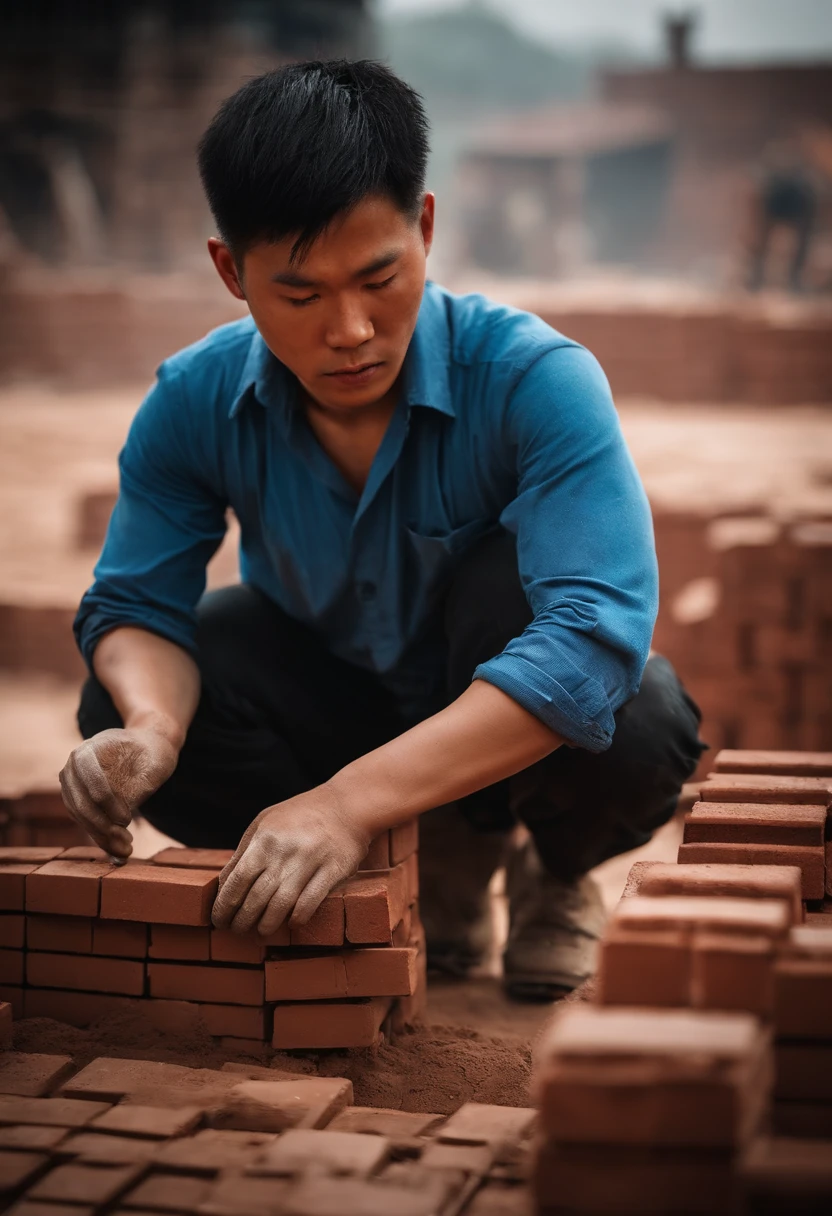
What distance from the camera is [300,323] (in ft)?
7.31

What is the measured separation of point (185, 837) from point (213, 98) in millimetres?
21223

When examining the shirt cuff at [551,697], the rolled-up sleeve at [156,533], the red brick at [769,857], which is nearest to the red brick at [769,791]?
the red brick at [769,857]

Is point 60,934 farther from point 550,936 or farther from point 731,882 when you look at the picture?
point 731,882

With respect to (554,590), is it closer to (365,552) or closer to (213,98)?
(365,552)

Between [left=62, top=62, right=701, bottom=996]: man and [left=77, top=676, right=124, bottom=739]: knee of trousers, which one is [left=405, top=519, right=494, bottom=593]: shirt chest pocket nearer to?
[left=62, top=62, right=701, bottom=996]: man

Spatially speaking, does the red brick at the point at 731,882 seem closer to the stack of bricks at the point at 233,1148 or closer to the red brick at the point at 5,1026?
the stack of bricks at the point at 233,1148

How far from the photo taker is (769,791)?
2.34 m

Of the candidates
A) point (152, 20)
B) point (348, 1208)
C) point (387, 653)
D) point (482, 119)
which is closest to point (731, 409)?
point (387, 653)

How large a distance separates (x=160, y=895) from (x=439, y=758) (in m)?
0.54

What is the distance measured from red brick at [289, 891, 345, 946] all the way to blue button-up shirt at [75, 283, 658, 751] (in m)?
0.45

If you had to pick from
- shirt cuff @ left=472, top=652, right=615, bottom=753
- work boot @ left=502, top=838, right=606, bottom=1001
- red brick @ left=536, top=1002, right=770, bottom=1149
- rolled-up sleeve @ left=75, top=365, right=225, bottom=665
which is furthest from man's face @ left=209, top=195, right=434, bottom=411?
red brick @ left=536, top=1002, right=770, bottom=1149

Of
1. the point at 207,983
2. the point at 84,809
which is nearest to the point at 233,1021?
the point at 207,983

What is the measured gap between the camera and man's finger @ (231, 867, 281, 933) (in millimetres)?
2035

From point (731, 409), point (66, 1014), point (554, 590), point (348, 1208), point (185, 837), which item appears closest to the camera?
point (348, 1208)
